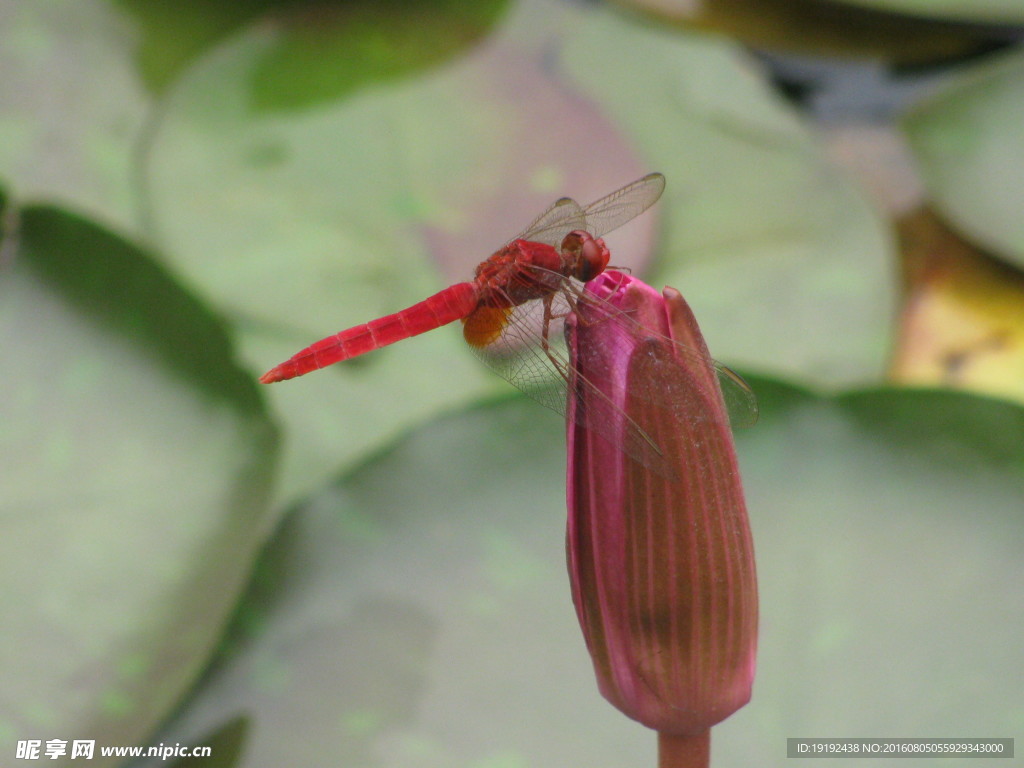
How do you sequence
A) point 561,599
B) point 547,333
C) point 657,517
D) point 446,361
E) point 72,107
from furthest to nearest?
point 72,107 < point 446,361 < point 561,599 < point 547,333 < point 657,517

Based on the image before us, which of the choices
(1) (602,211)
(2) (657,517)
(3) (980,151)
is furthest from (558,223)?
(3) (980,151)

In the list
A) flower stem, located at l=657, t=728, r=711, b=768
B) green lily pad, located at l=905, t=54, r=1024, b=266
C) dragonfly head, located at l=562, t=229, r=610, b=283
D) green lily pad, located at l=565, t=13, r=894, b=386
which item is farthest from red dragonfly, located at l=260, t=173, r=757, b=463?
green lily pad, located at l=905, t=54, r=1024, b=266

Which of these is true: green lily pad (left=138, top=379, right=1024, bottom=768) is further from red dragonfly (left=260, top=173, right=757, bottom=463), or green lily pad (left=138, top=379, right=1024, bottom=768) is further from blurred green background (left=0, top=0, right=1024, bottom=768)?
red dragonfly (left=260, top=173, right=757, bottom=463)

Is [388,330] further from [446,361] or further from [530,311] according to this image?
[446,361]

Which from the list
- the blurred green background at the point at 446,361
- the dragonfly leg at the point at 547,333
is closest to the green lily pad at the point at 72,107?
the blurred green background at the point at 446,361

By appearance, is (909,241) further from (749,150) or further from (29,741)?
(29,741)

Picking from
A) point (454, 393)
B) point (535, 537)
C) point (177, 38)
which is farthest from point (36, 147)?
point (535, 537)

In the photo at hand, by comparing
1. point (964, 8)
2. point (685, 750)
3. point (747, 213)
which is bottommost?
point (685, 750)
